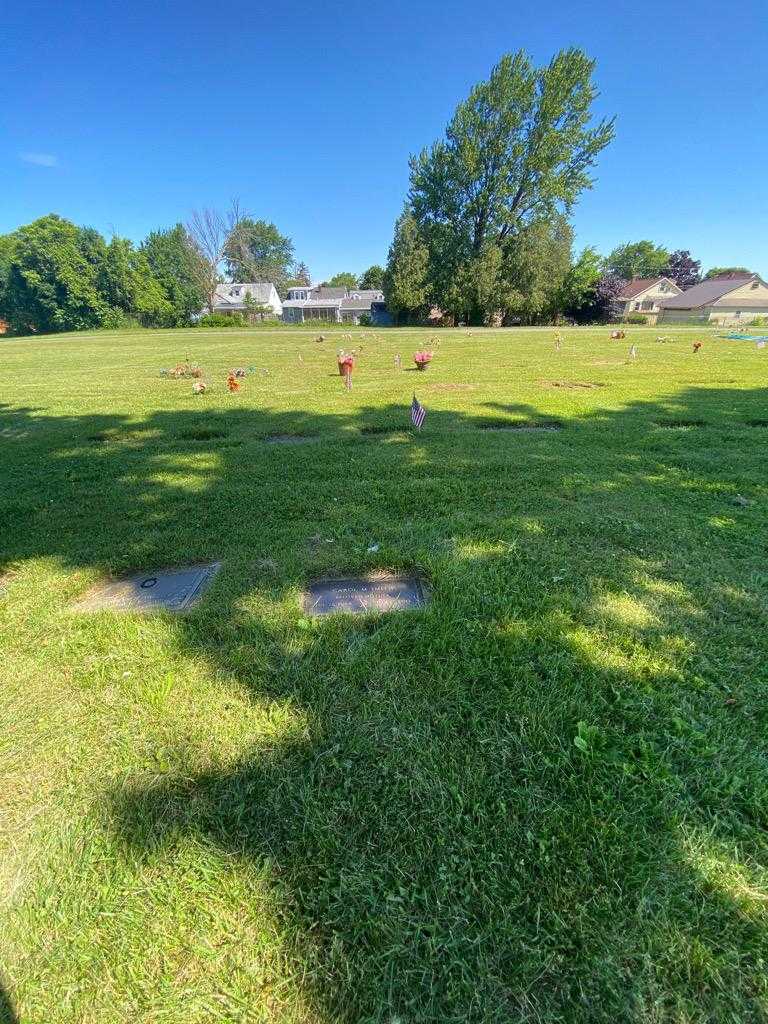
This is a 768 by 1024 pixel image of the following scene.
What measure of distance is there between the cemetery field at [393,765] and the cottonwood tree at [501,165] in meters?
39.0

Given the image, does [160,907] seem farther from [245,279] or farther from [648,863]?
[245,279]

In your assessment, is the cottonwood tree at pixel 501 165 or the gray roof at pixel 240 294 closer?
the cottonwood tree at pixel 501 165

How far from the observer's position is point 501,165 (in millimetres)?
36062

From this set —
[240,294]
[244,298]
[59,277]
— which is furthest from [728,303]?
[59,277]

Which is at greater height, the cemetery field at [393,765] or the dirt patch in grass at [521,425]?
the dirt patch in grass at [521,425]

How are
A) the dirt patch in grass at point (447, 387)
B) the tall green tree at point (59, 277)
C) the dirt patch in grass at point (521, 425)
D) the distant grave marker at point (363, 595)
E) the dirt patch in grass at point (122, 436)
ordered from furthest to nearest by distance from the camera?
A: the tall green tree at point (59, 277) < the dirt patch in grass at point (447, 387) < the dirt patch in grass at point (521, 425) < the dirt patch in grass at point (122, 436) < the distant grave marker at point (363, 595)

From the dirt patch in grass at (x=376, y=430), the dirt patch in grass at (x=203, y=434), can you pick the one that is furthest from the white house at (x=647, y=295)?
the dirt patch in grass at (x=203, y=434)

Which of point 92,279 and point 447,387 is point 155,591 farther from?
point 92,279

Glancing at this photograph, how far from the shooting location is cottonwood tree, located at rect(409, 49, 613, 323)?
34.1 meters

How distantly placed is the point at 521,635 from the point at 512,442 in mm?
3124

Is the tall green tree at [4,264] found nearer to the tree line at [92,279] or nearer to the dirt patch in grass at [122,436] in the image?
the tree line at [92,279]

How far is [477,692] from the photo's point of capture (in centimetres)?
174

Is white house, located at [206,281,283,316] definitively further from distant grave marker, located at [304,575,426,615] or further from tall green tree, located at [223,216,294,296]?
distant grave marker, located at [304,575,426,615]

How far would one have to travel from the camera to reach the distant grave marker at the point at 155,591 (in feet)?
7.64
